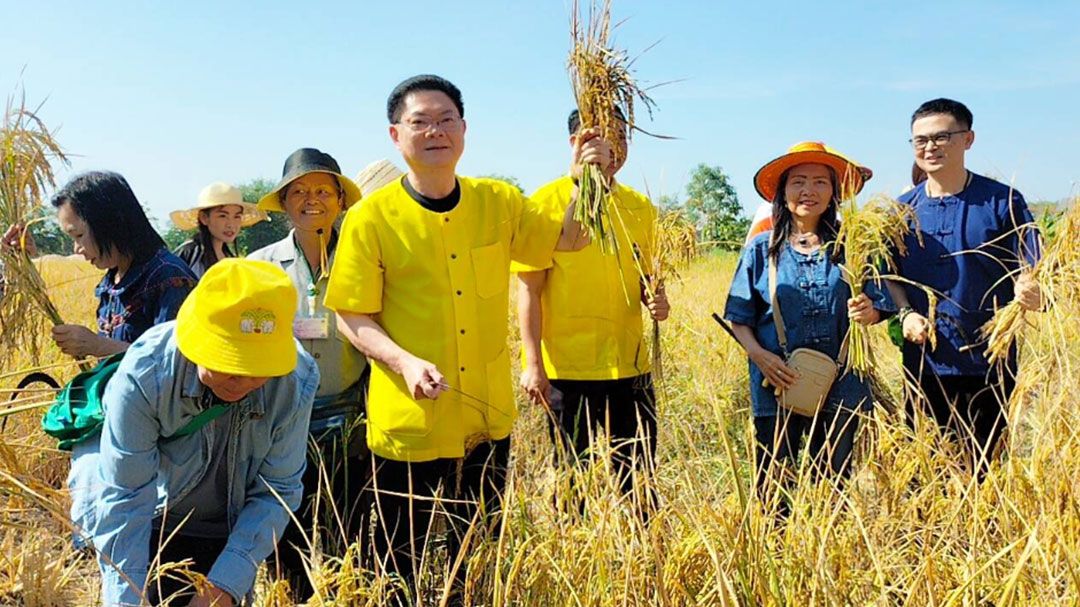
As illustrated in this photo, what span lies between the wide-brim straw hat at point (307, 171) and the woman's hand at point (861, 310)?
5.86 feet

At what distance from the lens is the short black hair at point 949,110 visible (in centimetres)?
303

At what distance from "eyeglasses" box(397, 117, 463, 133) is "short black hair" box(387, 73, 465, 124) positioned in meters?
0.07

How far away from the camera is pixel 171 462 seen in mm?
1905

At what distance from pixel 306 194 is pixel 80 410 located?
1.17 meters

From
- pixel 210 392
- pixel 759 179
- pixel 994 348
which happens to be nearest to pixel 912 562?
pixel 994 348

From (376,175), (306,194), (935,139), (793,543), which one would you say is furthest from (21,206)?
(935,139)

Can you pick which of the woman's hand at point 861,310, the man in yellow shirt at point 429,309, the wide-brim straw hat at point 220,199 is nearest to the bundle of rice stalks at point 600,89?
the man in yellow shirt at point 429,309

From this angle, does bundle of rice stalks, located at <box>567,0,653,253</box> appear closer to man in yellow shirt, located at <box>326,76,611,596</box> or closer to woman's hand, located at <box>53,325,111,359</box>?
man in yellow shirt, located at <box>326,76,611,596</box>

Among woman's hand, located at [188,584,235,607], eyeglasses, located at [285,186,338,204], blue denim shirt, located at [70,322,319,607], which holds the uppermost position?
eyeglasses, located at [285,186,338,204]

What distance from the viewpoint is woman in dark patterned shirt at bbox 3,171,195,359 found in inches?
97.0

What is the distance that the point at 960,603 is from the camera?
166 cm

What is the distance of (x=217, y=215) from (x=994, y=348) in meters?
3.60

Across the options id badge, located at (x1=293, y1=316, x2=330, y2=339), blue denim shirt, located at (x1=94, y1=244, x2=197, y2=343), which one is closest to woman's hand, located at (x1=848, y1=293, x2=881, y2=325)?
id badge, located at (x1=293, y1=316, x2=330, y2=339)

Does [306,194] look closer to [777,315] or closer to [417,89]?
[417,89]
